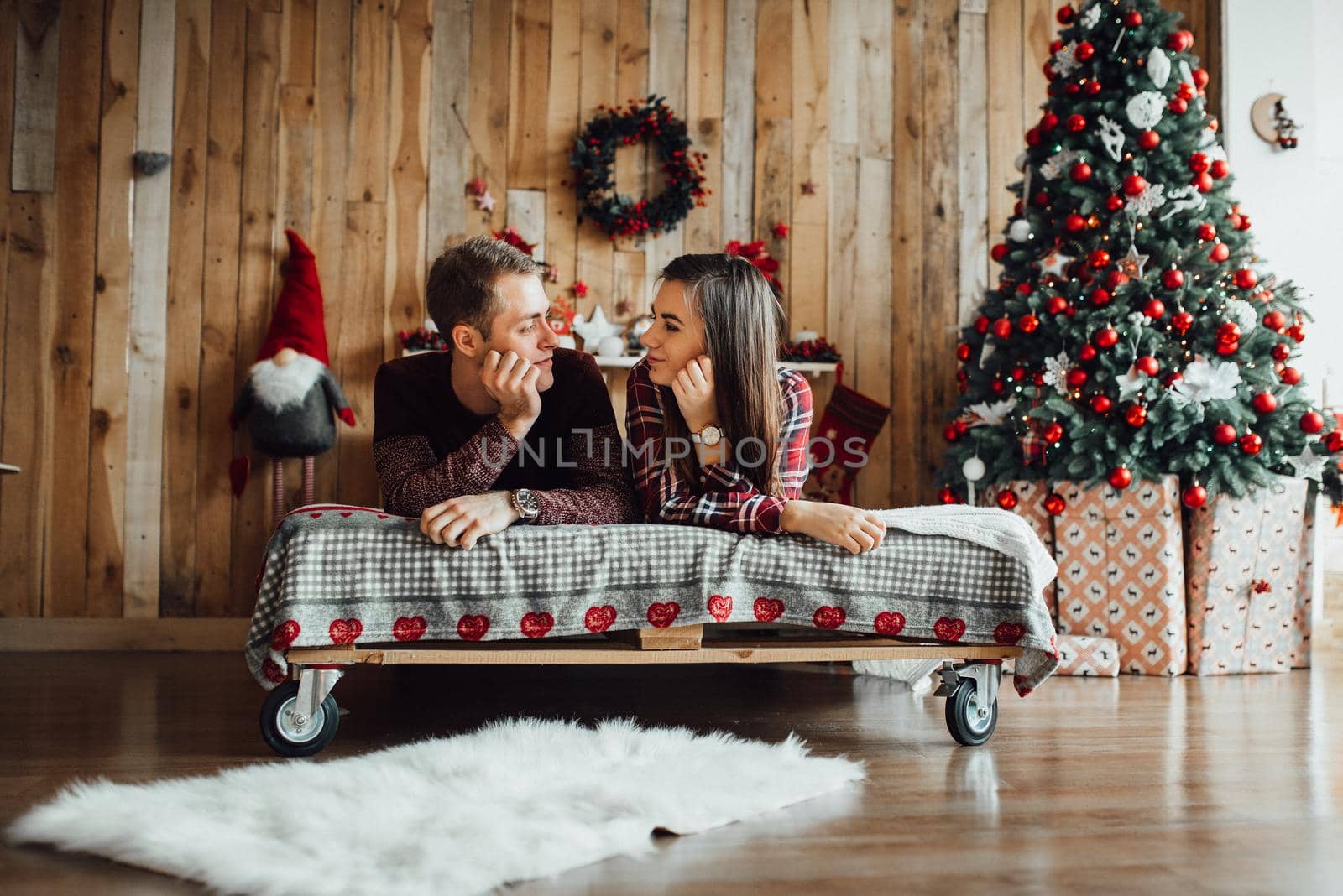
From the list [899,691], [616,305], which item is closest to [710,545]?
[899,691]

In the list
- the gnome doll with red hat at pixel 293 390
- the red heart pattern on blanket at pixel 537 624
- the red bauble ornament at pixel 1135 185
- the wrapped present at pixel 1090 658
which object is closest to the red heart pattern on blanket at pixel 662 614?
the red heart pattern on blanket at pixel 537 624

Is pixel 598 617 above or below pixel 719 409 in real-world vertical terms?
below

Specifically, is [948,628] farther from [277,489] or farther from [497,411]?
[277,489]

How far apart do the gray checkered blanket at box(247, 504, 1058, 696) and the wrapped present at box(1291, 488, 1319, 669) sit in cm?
150

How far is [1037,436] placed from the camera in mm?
2953

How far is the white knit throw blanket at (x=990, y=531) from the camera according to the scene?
1815 mm

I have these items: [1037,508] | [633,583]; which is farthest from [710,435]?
[1037,508]

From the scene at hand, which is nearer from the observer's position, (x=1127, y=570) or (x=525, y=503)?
(x=525, y=503)

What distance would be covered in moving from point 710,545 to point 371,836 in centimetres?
76

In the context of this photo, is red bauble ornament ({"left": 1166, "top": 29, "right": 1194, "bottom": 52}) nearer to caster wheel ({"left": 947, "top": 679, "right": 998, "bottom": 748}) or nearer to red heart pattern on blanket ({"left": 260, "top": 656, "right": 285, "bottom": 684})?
caster wheel ({"left": 947, "top": 679, "right": 998, "bottom": 748})

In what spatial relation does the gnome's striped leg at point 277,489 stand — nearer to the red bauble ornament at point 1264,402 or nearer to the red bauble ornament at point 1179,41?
the red bauble ornament at point 1264,402

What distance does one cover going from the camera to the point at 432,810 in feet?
4.26

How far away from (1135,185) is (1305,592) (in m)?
1.26

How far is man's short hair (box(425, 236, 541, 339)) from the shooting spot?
2006 millimetres
